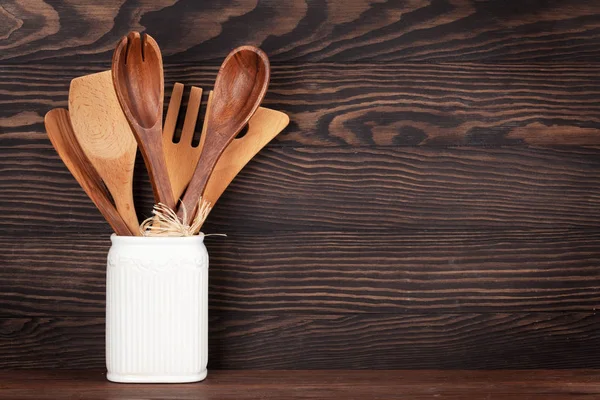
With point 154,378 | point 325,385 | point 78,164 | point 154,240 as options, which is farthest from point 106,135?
point 325,385

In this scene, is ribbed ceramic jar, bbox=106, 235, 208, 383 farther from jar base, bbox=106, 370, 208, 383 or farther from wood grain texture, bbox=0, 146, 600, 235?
wood grain texture, bbox=0, 146, 600, 235

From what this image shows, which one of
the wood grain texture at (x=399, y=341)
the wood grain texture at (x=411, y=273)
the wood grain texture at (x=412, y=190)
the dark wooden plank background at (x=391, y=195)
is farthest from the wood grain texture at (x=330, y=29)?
the wood grain texture at (x=399, y=341)

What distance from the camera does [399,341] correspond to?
0.98 metres

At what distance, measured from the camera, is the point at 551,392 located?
2.83ft

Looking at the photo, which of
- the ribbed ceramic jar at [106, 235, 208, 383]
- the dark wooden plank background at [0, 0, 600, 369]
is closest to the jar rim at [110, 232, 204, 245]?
the ribbed ceramic jar at [106, 235, 208, 383]

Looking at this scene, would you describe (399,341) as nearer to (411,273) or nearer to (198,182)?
(411,273)

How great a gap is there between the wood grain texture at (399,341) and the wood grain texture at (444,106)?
0.24 m

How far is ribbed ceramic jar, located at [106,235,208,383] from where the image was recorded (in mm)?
859

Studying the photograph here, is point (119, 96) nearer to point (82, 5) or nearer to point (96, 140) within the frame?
point (96, 140)

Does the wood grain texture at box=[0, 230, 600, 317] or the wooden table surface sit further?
the wood grain texture at box=[0, 230, 600, 317]

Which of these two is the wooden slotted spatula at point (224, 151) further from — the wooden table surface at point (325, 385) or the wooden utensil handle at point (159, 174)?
the wooden table surface at point (325, 385)

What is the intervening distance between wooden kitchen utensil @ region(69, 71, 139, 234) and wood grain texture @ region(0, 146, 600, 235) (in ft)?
0.27

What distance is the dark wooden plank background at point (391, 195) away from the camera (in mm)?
963

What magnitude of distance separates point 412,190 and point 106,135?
1.33 ft
